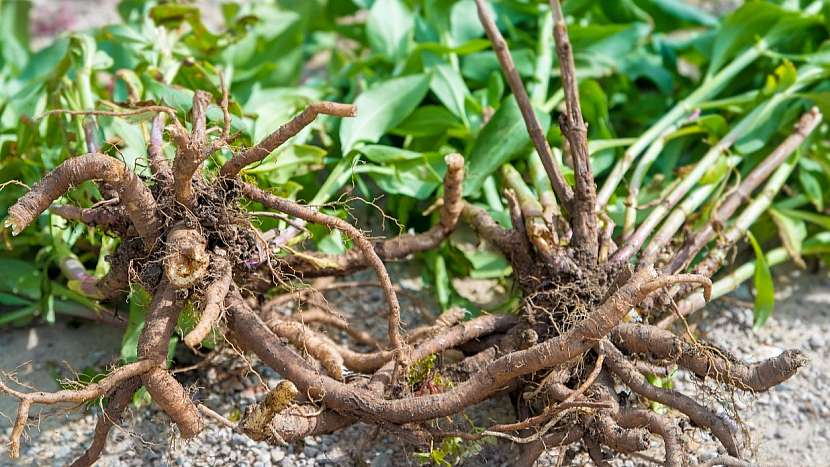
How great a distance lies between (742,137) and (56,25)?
7.27 ft

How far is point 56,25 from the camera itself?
2848mm

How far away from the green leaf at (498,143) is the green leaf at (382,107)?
0.17 meters

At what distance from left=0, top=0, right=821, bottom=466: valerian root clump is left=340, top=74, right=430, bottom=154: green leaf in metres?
0.28

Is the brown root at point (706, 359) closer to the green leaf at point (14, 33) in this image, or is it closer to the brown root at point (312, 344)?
the brown root at point (312, 344)

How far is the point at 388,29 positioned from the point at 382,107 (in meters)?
0.38

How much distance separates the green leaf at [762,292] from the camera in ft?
5.62

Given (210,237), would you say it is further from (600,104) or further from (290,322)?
(600,104)

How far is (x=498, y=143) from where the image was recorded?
175 centimetres

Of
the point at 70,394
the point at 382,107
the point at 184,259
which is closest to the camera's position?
the point at 70,394

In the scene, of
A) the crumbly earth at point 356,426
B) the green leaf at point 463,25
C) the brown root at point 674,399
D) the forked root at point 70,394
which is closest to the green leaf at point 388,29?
the green leaf at point 463,25

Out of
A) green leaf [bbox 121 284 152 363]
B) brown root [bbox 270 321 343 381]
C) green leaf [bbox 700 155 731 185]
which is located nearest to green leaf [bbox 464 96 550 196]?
green leaf [bbox 700 155 731 185]

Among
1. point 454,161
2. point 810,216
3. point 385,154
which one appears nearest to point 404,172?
point 385,154

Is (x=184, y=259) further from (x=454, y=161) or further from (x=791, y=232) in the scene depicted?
(x=791, y=232)

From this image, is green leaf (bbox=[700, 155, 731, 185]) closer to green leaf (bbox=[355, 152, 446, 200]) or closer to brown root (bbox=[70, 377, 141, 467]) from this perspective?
green leaf (bbox=[355, 152, 446, 200])
